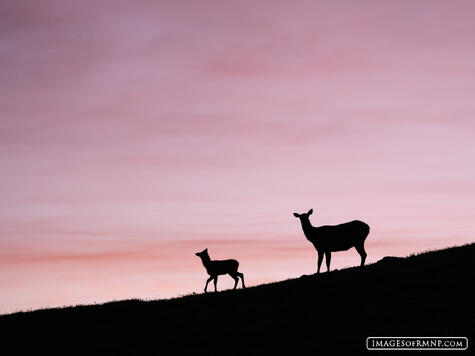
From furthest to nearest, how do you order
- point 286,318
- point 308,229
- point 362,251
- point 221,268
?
point 221,268
point 308,229
point 362,251
point 286,318

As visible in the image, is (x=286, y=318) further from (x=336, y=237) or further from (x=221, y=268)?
(x=221, y=268)

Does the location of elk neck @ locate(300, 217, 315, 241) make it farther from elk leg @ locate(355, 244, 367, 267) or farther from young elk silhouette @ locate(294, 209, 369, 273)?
elk leg @ locate(355, 244, 367, 267)

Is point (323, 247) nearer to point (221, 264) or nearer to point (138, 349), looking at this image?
point (221, 264)

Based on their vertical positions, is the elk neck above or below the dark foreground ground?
above

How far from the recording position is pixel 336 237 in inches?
1331

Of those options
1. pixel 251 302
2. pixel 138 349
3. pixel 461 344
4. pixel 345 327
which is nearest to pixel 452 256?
pixel 251 302

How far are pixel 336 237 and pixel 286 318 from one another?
1167 centimetres

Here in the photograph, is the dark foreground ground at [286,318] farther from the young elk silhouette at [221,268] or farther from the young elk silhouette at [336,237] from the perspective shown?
the young elk silhouette at [221,268]

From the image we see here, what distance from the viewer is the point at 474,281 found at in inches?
971

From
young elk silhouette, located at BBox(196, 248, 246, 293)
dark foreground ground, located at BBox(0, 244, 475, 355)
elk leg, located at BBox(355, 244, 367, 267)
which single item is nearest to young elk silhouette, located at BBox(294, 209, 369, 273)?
elk leg, located at BBox(355, 244, 367, 267)

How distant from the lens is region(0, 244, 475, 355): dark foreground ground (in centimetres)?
1909

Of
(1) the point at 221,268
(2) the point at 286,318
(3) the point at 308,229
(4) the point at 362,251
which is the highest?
(3) the point at 308,229

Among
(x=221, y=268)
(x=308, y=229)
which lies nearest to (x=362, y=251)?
(x=308, y=229)

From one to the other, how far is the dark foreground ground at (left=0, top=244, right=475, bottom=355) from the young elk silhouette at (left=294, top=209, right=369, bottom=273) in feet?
6.33
